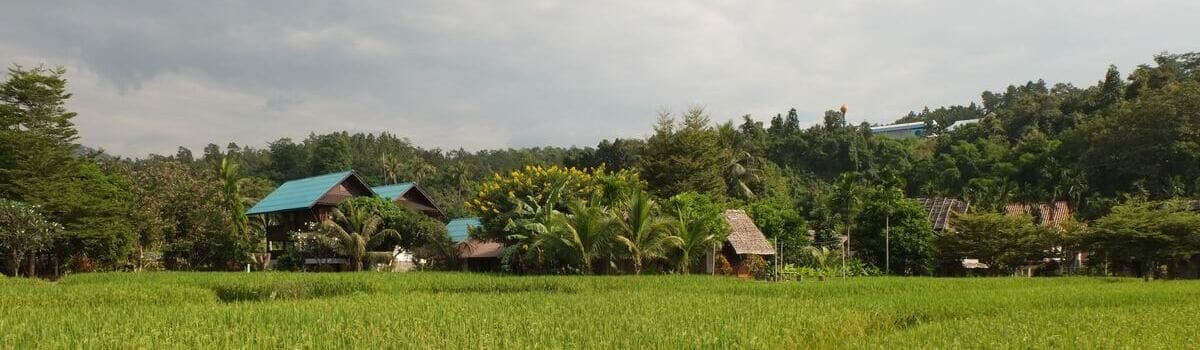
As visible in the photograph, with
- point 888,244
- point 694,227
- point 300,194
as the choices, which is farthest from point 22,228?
point 888,244

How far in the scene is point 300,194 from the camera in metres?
30.5

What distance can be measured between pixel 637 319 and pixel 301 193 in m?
23.9

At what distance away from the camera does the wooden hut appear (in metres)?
25.2

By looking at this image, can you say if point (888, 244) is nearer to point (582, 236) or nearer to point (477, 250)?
point (582, 236)

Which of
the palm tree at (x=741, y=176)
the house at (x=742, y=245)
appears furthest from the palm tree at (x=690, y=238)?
the palm tree at (x=741, y=176)

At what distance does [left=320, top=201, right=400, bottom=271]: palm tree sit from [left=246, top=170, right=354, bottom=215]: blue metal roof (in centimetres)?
194

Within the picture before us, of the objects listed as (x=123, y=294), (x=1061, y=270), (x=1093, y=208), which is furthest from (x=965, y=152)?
Result: (x=123, y=294)

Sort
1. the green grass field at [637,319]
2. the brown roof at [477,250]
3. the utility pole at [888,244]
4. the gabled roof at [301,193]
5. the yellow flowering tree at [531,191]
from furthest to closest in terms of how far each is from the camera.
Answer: the gabled roof at [301,193] < the brown roof at [477,250] < the utility pole at [888,244] < the yellow flowering tree at [531,191] < the green grass field at [637,319]

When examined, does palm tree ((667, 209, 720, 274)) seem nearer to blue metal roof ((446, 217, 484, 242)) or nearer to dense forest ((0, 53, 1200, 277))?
dense forest ((0, 53, 1200, 277))

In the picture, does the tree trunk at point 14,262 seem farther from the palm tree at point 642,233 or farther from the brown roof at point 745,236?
the brown roof at point 745,236

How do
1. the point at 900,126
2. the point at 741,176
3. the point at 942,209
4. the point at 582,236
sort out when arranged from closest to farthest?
1. the point at 582,236
2. the point at 942,209
3. the point at 741,176
4. the point at 900,126

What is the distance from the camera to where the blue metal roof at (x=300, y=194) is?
2927cm

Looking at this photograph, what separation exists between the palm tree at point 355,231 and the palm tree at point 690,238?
983 centimetres

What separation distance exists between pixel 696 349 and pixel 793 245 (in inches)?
853
